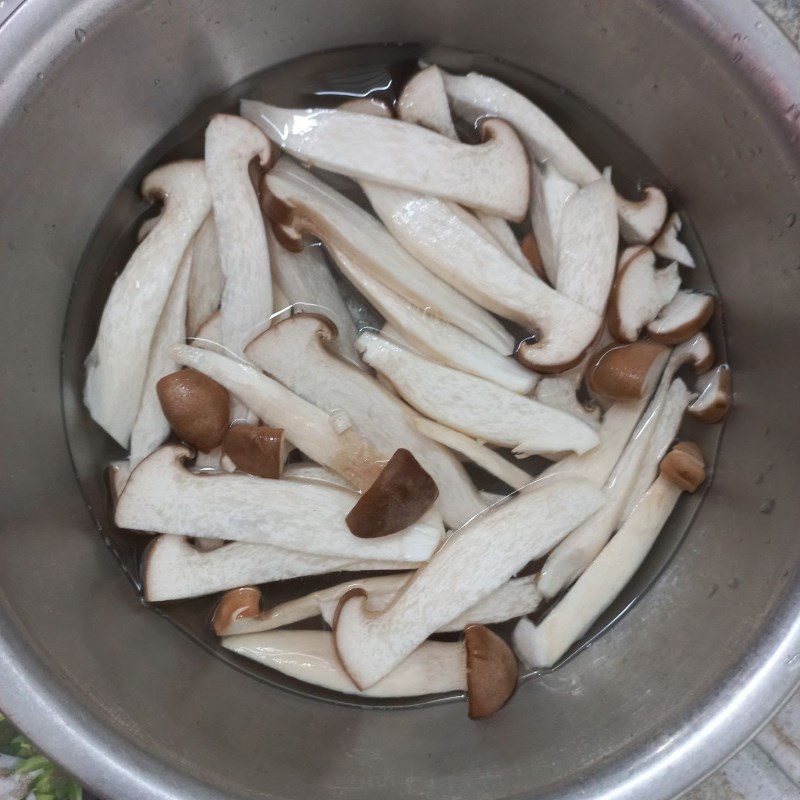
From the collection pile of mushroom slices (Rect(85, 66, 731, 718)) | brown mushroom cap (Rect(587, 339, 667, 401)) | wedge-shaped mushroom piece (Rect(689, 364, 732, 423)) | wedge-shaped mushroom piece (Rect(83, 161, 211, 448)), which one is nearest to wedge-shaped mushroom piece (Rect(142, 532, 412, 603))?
pile of mushroom slices (Rect(85, 66, 731, 718))

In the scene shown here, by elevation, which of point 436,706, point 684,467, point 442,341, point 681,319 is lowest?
point 436,706

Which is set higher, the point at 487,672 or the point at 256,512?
the point at 256,512

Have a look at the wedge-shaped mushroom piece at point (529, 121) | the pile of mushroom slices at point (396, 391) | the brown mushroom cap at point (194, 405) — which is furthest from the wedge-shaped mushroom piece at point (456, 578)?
the wedge-shaped mushroom piece at point (529, 121)

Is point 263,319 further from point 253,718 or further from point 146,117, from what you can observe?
point 253,718

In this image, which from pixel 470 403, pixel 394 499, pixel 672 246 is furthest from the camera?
pixel 672 246

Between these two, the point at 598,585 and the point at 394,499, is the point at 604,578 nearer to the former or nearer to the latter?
the point at 598,585

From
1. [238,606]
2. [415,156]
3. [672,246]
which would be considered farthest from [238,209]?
[672,246]

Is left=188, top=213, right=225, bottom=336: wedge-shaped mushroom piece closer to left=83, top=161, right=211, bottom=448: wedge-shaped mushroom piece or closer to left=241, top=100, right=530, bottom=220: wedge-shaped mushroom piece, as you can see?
left=83, top=161, right=211, bottom=448: wedge-shaped mushroom piece

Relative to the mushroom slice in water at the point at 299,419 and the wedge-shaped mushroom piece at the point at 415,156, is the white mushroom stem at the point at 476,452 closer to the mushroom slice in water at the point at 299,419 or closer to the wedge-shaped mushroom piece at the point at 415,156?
the mushroom slice in water at the point at 299,419
